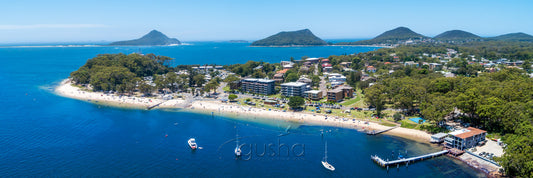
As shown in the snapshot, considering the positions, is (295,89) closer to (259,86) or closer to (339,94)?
(259,86)

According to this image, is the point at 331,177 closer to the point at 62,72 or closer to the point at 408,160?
the point at 408,160

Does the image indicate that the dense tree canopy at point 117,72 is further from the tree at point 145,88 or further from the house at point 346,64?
the house at point 346,64

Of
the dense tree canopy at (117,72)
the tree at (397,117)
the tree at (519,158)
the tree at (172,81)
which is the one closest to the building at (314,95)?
the tree at (397,117)

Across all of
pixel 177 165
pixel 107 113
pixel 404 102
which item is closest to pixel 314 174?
pixel 177 165

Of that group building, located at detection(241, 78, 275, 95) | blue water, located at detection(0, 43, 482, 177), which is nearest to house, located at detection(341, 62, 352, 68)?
building, located at detection(241, 78, 275, 95)

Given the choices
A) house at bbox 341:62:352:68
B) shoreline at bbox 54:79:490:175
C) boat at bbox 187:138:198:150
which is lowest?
boat at bbox 187:138:198:150

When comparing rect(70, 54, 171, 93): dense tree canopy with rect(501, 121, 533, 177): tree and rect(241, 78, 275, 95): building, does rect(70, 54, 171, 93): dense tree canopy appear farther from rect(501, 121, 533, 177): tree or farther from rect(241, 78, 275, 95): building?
rect(501, 121, 533, 177): tree
